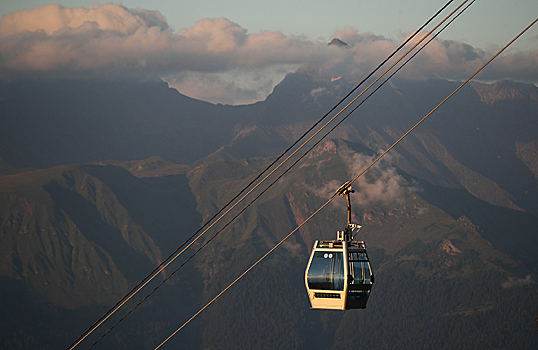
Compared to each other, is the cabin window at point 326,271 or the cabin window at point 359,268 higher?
the cabin window at point 326,271

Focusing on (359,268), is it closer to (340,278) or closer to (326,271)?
(340,278)

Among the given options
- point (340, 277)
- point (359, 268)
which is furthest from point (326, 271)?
point (359, 268)

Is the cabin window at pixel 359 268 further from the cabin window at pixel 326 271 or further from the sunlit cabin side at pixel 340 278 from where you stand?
the cabin window at pixel 326 271

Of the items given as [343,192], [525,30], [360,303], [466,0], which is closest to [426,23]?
[466,0]

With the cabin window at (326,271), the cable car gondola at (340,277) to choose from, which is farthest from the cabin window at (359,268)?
the cabin window at (326,271)

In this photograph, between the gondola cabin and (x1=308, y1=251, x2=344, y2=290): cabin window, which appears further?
(x1=308, y1=251, x2=344, y2=290): cabin window

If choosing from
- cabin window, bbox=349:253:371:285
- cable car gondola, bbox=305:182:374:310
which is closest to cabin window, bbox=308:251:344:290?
cable car gondola, bbox=305:182:374:310

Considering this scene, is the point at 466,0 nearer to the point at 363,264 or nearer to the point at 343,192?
the point at 343,192

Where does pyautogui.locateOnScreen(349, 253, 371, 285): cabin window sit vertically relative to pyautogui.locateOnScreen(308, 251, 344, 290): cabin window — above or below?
below

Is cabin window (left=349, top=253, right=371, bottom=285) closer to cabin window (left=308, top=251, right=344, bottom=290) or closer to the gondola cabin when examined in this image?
the gondola cabin
